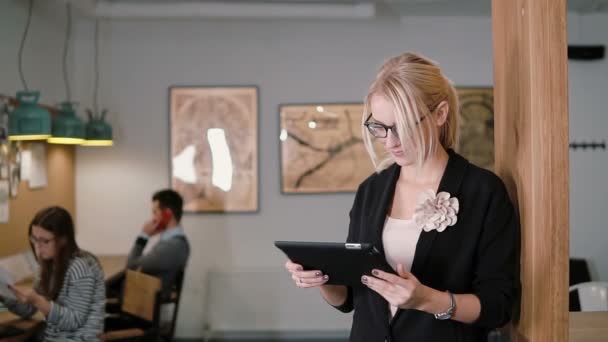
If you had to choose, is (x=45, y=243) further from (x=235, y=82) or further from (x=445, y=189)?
(x=235, y=82)

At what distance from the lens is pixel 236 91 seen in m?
5.25

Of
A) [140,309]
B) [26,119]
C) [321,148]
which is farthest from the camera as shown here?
[321,148]

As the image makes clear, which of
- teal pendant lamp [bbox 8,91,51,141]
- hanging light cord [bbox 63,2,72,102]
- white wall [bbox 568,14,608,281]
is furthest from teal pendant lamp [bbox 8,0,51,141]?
white wall [bbox 568,14,608,281]

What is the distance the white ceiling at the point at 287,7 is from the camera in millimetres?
4910

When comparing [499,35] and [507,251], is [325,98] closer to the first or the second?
[499,35]

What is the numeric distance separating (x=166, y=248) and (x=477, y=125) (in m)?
2.62

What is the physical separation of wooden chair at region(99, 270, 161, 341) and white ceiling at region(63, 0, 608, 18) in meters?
2.17

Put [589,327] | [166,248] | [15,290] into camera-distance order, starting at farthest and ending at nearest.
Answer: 1. [166,248]
2. [15,290]
3. [589,327]

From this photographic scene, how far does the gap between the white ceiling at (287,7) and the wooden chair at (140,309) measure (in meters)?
2.17

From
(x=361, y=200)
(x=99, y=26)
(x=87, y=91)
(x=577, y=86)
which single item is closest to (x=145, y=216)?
(x=87, y=91)

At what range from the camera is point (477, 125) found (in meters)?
5.27

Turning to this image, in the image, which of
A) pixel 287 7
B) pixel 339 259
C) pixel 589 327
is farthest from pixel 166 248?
pixel 339 259

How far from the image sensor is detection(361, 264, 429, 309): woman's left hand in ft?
4.26

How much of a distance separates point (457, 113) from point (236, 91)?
3872 mm
